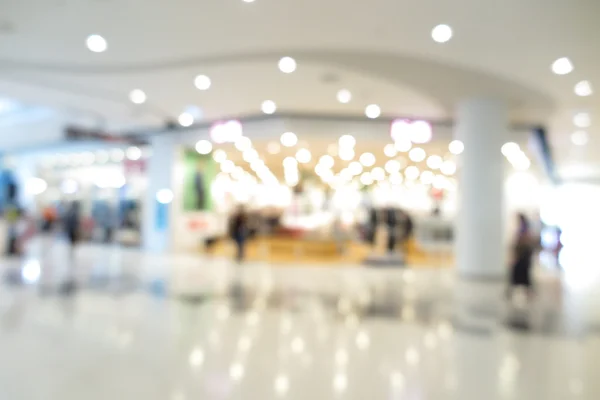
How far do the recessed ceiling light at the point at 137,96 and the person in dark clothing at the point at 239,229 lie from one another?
419 cm

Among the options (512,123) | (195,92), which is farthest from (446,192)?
(195,92)

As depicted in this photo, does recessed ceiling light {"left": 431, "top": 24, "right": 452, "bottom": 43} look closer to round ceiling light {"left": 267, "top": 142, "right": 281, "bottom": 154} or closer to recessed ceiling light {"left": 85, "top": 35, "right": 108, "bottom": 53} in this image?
recessed ceiling light {"left": 85, "top": 35, "right": 108, "bottom": 53}

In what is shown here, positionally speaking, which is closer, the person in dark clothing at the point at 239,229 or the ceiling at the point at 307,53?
the ceiling at the point at 307,53

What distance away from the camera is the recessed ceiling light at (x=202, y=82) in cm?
1079

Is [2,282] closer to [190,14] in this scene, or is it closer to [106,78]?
[106,78]

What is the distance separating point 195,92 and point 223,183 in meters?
11.7

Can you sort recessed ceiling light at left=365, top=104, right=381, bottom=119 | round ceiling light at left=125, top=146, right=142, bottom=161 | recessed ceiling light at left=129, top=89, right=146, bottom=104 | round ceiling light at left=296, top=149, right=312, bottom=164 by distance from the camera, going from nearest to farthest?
recessed ceiling light at left=129, top=89, right=146, bottom=104 < recessed ceiling light at left=365, top=104, right=381, bottom=119 < round ceiling light at left=296, top=149, right=312, bottom=164 < round ceiling light at left=125, top=146, right=142, bottom=161

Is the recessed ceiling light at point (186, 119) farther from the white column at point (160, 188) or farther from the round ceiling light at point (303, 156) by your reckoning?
the round ceiling light at point (303, 156)

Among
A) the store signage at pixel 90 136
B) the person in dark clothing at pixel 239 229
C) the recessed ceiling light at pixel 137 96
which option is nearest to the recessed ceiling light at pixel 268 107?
the person in dark clothing at pixel 239 229

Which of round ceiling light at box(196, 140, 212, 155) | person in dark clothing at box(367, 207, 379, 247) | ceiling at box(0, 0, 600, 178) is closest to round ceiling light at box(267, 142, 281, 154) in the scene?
round ceiling light at box(196, 140, 212, 155)

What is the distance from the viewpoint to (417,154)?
17578mm

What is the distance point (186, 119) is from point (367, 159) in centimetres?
743

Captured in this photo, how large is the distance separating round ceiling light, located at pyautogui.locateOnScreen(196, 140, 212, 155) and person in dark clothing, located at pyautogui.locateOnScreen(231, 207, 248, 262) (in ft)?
10.3

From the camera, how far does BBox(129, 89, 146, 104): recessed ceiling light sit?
482 inches
